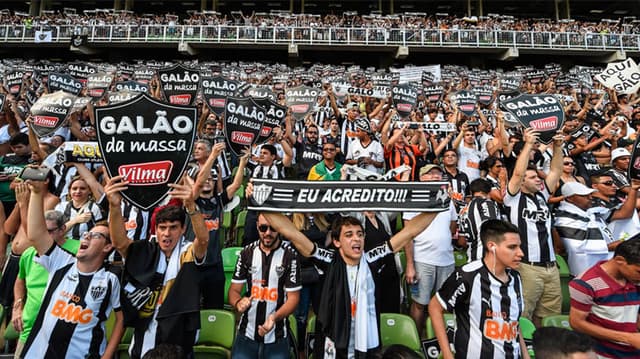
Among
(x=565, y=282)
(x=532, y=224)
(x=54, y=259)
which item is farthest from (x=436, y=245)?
(x=54, y=259)

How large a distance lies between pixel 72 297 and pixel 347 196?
5.72 feet

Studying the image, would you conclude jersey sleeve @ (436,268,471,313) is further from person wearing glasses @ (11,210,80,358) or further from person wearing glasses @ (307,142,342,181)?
person wearing glasses @ (11,210,80,358)

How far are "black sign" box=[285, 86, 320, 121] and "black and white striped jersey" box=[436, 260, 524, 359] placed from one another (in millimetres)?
4550

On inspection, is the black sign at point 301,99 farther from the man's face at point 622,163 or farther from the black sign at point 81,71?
the black sign at point 81,71

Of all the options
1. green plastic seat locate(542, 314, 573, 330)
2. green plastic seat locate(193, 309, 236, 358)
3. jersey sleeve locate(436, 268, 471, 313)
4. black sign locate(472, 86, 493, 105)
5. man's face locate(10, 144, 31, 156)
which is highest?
black sign locate(472, 86, 493, 105)

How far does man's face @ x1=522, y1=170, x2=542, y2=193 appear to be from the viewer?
10.6ft

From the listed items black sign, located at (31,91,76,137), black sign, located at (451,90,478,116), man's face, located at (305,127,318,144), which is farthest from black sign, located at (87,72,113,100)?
black sign, located at (451,90,478,116)

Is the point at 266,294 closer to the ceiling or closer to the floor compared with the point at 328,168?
closer to the floor

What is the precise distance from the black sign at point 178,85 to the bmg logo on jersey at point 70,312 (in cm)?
350

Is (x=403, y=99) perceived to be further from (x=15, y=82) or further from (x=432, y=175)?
(x=15, y=82)

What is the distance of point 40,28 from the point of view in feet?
72.6

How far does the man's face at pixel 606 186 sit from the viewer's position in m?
3.63

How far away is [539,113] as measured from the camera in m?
3.76

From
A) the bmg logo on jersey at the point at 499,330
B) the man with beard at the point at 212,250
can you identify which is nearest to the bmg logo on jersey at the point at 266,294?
the man with beard at the point at 212,250
